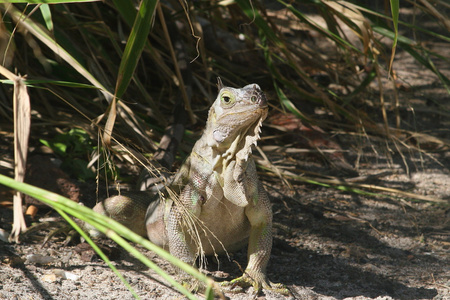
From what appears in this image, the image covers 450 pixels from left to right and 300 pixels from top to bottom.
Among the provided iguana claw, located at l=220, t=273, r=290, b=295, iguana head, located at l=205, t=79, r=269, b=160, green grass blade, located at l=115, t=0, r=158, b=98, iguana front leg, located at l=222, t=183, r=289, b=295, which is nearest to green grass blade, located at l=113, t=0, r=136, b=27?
green grass blade, located at l=115, t=0, r=158, b=98

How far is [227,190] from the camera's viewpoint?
2930 mm

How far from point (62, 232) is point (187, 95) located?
4.51ft

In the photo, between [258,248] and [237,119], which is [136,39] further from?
[258,248]

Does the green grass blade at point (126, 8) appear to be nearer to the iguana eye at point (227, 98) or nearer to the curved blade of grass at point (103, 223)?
the iguana eye at point (227, 98)

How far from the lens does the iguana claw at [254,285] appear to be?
2.99 metres

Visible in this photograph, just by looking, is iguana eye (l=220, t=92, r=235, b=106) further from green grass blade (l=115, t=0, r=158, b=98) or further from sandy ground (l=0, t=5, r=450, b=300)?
sandy ground (l=0, t=5, r=450, b=300)

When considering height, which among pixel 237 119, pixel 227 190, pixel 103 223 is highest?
pixel 103 223

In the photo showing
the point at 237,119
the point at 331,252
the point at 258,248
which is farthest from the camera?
the point at 331,252

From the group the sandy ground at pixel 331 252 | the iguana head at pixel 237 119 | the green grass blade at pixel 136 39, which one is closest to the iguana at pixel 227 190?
the iguana head at pixel 237 119

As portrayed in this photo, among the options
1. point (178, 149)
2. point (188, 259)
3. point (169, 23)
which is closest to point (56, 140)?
point (178, 149)

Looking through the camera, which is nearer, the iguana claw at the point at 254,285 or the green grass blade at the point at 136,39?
the green grass blade at the point at 136,39

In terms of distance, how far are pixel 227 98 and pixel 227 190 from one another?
1.60 feet

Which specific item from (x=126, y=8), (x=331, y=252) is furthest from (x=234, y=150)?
(x=331, y=252)

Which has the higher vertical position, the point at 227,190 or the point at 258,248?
the point at 227,190
